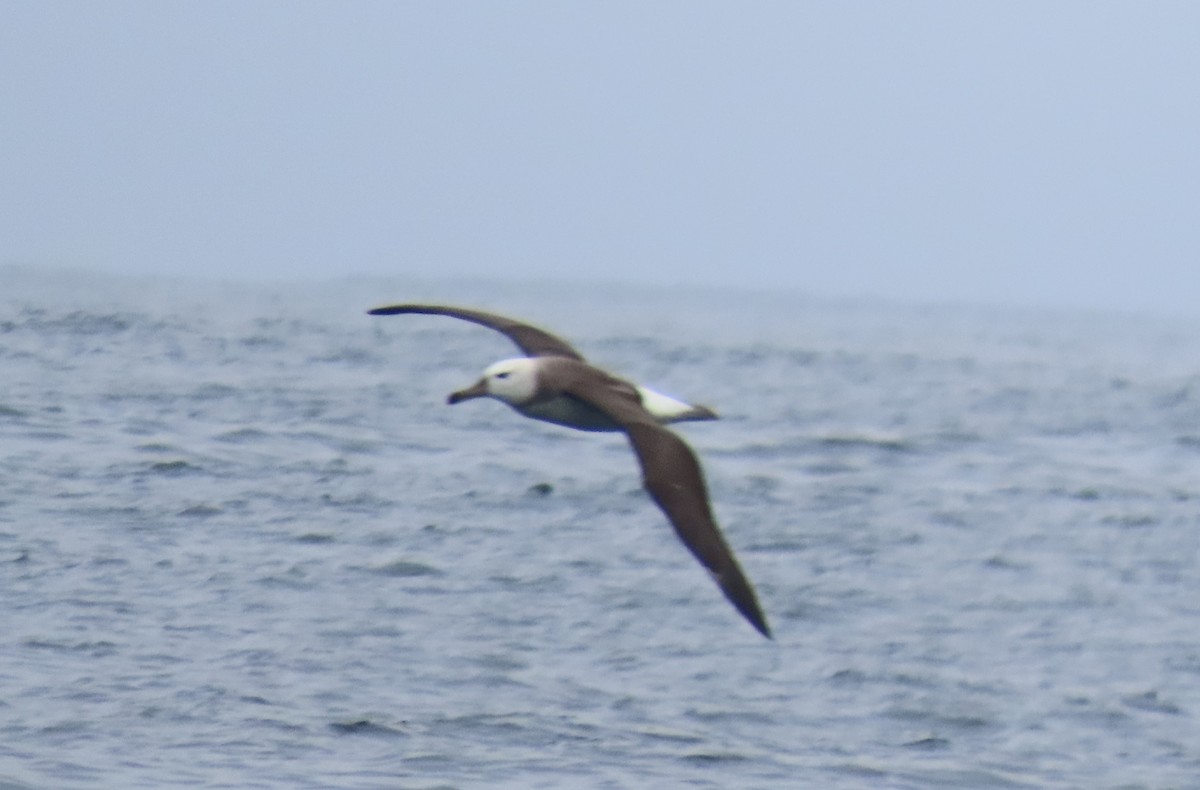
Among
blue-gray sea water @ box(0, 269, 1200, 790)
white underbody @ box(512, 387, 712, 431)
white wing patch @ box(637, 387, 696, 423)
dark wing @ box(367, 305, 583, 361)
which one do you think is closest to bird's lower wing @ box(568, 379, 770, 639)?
white underbody @ box(512, 387, 712, 431)

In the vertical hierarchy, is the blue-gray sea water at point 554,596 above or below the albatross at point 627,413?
below

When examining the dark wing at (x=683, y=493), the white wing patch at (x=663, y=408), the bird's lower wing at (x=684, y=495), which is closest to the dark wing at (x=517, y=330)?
the white wing patch at (x=663, y=408)

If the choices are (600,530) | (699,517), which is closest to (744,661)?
(600,530)

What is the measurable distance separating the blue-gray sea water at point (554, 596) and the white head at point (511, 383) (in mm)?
3649

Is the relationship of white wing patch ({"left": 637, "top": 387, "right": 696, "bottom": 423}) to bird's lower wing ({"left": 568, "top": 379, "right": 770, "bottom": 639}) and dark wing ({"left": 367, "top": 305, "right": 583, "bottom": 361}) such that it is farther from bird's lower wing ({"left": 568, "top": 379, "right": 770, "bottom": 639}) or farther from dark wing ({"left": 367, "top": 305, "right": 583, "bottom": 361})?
dark wing ({"left": 367, "top": 305, "right": 583, "bottom": 361})

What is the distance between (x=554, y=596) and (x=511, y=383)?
9311 millimetres

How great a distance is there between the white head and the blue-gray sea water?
3.65m

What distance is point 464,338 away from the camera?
5719 centimetres

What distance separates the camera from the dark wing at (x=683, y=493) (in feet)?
27.4

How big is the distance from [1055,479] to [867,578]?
983 cm

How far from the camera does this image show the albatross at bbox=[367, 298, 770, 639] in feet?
28.3

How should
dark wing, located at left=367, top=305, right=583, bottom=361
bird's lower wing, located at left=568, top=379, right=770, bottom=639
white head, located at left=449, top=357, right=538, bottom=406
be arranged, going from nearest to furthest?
1. bird's lower wing, located at left=568, top=379, right=770, bottom=639
2. white head, located at left=449, top=357, right=538, bottom=406
3. dark wing, located at left=367, top=305, right=583, bottom=361

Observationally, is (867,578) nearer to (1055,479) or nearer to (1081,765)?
(1081,765)

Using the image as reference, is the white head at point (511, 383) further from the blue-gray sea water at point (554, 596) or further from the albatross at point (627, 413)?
the blue-gray sea water at point (554, 596)
